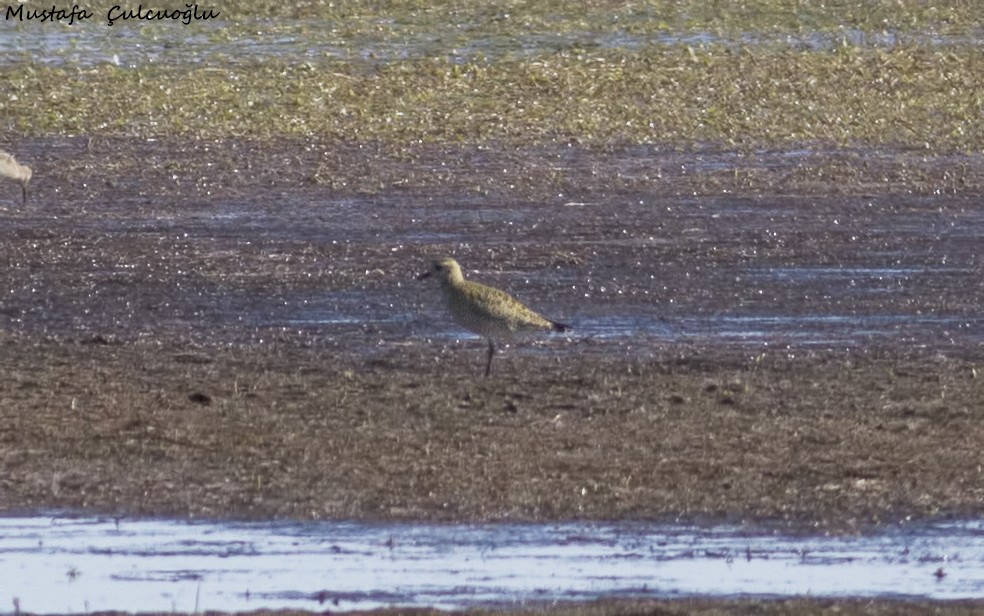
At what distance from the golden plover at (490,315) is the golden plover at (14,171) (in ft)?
19.7

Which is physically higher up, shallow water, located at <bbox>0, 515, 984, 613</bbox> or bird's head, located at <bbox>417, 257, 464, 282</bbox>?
shallow water, located at <bbox>0, 515, 984, 613</bbox>

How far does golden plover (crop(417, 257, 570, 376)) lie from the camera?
1060cm

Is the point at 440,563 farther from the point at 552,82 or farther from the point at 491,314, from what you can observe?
the point at 552,82

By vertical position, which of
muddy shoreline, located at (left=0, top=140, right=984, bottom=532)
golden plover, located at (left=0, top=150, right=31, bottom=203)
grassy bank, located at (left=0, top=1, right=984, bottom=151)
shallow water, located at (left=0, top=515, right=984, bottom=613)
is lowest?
grassy bank, located at (left=0, top=1, right=984, bottom=151)

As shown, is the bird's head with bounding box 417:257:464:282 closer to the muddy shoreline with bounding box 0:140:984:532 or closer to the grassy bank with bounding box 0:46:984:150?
the muddy shoreline with bounding box 0:140:984:532

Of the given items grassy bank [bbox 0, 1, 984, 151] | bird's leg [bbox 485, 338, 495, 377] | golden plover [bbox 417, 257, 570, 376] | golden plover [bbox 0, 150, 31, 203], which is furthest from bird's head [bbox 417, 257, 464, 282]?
grassy bank [bbox 0, 1, 984, 151]

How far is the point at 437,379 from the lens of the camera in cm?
1063

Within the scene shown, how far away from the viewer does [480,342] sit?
11.6 metres

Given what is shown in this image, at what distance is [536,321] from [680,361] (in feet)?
2.76

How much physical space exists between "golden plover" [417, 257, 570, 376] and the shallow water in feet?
8.65

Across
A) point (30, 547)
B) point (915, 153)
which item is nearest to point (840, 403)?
point (30, 547)

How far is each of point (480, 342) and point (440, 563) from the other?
4.12 m

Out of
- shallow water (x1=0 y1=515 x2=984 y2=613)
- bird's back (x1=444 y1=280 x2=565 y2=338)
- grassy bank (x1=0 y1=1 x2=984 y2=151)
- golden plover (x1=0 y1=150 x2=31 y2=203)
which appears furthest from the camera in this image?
grassy bank (x1=0 y1=1 x2=984 y2=151)

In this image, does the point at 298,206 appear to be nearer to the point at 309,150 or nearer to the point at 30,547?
the point at 309,150
